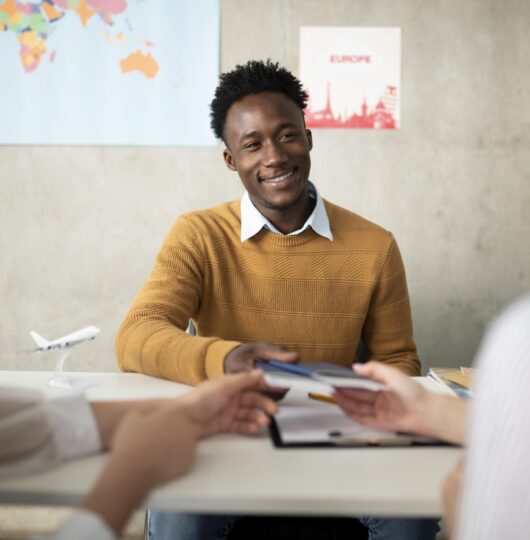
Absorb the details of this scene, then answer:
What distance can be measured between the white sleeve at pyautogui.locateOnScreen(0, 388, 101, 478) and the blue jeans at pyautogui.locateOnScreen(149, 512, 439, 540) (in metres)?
0.52

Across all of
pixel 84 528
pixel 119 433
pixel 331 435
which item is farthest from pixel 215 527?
pixel 84 528

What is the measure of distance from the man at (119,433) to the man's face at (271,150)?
2.76 ft

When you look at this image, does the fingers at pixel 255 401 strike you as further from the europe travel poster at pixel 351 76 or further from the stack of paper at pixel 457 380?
the europe travel poster at pixel 351 76

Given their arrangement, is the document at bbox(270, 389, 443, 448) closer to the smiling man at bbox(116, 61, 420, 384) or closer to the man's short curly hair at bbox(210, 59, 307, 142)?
the smiling man at bbox(116, 61, 420, 384)

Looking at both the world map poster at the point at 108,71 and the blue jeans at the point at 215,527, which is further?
the world map poster at the point at 108,71

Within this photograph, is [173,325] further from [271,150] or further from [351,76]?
[351,76]

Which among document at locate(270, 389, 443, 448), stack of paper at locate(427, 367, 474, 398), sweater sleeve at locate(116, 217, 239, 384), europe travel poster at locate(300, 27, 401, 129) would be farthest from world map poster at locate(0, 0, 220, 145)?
document at locate(270, 389, 443, 448)

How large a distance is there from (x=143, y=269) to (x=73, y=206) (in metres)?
0.35

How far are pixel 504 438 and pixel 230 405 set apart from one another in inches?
18.9

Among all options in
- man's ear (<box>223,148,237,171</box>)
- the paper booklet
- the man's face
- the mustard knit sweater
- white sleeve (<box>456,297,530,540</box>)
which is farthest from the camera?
man's ear (<box>223,148,237,171</box>)

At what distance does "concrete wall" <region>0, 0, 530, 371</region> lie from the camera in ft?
7.24

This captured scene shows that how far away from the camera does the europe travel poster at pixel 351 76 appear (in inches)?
86.7

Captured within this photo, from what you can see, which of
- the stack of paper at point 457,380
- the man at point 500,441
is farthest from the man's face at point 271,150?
the man at point 500,441

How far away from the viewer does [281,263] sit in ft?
5.40
